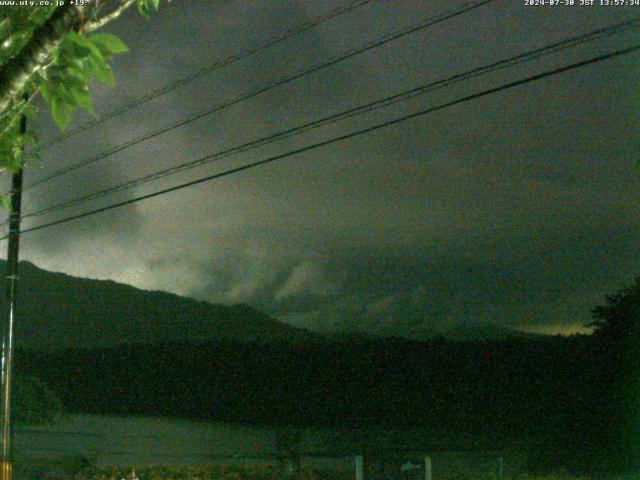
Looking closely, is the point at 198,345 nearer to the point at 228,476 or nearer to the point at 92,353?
the point at 92,353

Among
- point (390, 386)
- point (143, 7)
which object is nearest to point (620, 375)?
point (143, 7)

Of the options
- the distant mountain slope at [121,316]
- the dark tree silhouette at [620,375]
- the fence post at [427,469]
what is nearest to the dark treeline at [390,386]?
the dark tree silhouette at [620,375]

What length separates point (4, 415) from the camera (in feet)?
49.2

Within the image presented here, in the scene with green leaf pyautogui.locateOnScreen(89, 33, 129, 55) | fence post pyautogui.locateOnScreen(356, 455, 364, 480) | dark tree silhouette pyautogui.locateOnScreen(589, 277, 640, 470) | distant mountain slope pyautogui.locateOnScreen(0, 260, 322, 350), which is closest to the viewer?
green leaf pyautogui.locateOnScreen(89, 33, 129, 55)

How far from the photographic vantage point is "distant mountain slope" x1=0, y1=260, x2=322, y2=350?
88375mm

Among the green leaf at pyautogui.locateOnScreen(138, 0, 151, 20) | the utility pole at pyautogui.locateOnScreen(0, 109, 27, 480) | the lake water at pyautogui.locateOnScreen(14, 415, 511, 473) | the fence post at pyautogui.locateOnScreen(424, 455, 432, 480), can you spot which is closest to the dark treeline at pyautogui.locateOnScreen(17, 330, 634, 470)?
the lake water at pyautogui.locateOnScreen(14, 415, 511, 473)

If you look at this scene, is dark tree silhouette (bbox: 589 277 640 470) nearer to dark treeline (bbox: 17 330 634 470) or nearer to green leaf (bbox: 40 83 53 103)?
dark treeline (bbox: 17 330 634 470)

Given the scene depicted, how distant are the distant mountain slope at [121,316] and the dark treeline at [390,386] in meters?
25.4

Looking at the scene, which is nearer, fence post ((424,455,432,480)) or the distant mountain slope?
fence post ((424,455,432,480))

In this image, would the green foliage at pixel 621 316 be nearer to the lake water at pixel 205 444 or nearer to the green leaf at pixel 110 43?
the lake water at pixel 205 444

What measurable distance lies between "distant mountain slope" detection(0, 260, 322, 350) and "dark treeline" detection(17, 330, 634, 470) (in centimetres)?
2545

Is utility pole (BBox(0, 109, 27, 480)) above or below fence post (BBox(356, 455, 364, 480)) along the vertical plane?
above

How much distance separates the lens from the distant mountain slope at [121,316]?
88.4 m

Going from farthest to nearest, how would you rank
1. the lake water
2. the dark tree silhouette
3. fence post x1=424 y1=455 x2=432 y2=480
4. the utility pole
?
the lake water
the dark tree silhouette
the utility pole
fence post x1=424 y1=455 x2=432 y2=480
